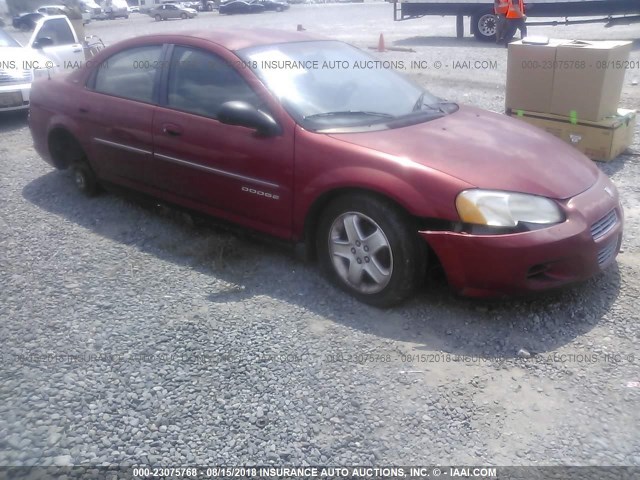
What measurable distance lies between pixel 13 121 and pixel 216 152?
6.26 m

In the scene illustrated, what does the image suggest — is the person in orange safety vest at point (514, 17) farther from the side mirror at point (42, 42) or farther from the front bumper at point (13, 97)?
the front bumper at point (13, 97)

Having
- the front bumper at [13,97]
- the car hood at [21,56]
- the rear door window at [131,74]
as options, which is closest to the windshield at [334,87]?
the rear door window at [131,74]

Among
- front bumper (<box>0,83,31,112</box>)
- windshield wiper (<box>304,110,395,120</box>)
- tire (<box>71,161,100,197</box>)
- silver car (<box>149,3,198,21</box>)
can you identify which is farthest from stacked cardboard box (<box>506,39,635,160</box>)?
silver car (<box>149,3,198,21</box>)

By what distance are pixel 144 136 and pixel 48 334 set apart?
1.75 metres

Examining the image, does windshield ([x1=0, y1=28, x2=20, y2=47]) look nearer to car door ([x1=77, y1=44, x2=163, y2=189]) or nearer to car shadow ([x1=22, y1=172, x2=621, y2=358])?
car door ([x1=77, y1=44, x2=163, y2=189])

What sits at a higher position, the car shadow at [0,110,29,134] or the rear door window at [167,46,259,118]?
the rear door window at [167,46,259,118]

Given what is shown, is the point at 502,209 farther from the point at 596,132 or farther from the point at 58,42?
the point at 58,42

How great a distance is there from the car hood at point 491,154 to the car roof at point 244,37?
3.72ft

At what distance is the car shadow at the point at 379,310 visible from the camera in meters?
3.42

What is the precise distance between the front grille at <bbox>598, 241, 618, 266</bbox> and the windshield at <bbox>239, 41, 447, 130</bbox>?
1.37 m

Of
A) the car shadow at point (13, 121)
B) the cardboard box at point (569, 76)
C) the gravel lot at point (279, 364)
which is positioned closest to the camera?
the gravel lot at point (279, 364)

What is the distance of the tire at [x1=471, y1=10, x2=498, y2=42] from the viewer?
1773 centimetres

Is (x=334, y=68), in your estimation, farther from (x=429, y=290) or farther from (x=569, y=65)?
(x=569, y=65)

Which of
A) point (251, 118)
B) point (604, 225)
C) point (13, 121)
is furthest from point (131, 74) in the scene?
point (13, 121)
